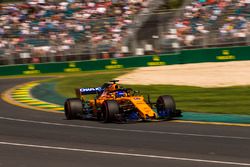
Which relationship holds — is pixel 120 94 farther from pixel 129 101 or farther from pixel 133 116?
pixel 133 116

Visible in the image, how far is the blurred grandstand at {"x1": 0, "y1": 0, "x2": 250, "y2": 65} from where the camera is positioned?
3172 cm

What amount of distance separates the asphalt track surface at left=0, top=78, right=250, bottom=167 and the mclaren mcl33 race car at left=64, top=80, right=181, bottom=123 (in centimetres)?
27

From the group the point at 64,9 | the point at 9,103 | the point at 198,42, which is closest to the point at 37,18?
the point at 64,9

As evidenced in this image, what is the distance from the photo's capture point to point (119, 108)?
14.0 metres

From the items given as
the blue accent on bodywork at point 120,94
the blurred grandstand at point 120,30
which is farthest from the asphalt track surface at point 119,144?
the blurred grandstand at point 120,30

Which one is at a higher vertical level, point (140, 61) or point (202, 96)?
point (140, 61)

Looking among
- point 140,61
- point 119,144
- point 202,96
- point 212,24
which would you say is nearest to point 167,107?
point 119,144

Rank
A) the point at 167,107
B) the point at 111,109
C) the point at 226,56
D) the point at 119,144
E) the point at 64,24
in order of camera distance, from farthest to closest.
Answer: the point at 64,24
the point at 226,56
the point at 167,107
the point at 111,109
the point at 119,144

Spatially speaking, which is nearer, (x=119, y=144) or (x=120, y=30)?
(x=119, y=144)

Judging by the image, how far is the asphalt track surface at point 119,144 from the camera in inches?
357

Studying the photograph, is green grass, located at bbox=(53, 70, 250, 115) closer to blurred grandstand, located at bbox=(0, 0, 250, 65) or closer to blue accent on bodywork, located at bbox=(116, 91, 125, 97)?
blue accent on bodywork, located at bbox=(116, 91, 125, 97)

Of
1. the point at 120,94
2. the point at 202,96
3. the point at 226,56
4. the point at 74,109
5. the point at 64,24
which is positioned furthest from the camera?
the point at 64,24

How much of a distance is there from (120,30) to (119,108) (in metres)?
19.6

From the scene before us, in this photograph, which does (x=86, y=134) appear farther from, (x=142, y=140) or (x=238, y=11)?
(x=238, y=11)
